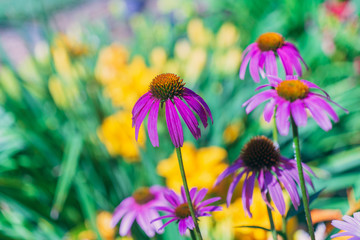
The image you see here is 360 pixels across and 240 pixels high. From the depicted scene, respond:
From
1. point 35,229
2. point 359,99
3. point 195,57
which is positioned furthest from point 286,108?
point 195,57

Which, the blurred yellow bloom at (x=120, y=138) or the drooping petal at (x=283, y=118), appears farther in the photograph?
the blurred yellow bloom at (x=120, y=138)

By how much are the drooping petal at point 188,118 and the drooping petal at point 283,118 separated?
0.33 ft

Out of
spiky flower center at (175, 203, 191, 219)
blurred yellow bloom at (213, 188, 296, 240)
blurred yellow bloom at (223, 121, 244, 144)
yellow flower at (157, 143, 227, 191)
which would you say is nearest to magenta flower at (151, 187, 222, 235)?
spiky flower center at (175, 203, 191, 219)

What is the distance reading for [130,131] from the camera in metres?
1.55

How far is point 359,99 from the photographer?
169cm

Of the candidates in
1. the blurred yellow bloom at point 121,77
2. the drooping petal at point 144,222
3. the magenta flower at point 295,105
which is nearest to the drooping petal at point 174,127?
the magenta flower at point 295,105

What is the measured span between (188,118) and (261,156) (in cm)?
17

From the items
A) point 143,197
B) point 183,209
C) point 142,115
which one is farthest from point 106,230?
point 142,115

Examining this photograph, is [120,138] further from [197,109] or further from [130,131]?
[197,109]

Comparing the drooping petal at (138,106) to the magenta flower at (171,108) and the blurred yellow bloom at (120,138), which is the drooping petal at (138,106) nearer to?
the magenta flower at (171,108)

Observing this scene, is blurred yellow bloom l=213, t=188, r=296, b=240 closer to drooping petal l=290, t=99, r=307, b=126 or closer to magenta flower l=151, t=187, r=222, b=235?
magenta flower l=151, t=187, r=222, b=235

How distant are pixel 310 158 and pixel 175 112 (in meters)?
1.42

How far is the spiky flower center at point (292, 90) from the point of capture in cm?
44

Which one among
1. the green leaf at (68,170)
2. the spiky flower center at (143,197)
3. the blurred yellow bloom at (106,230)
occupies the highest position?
the green leaf at (68,170)
